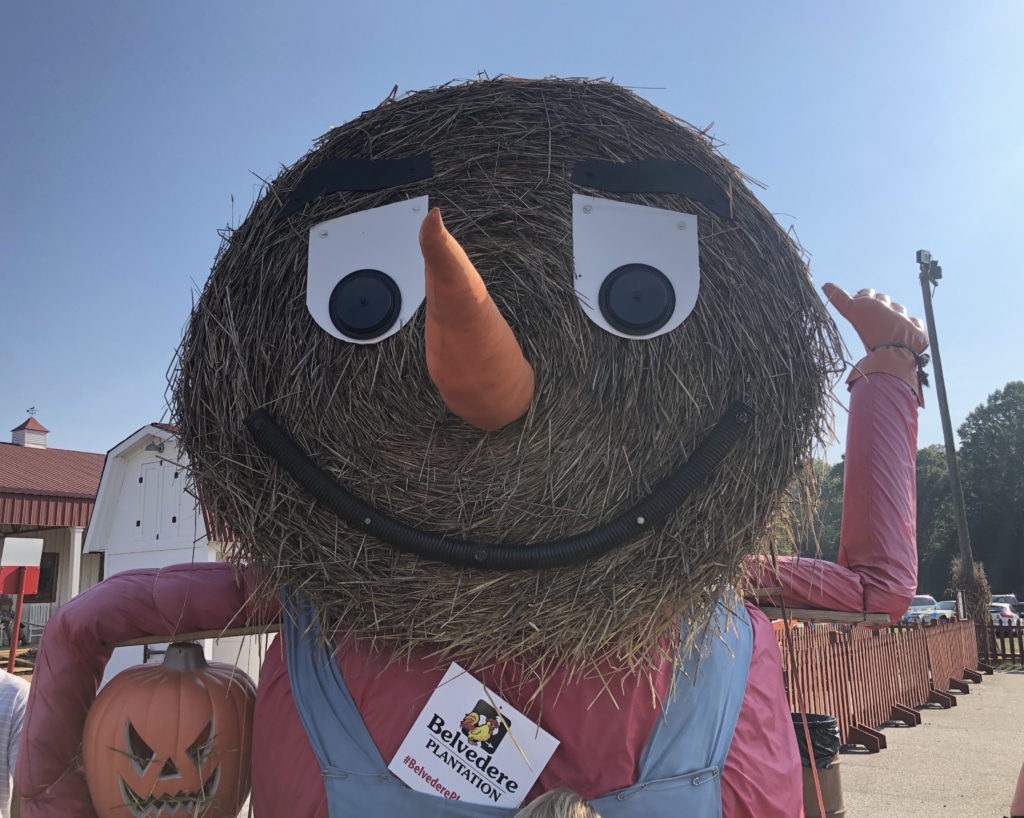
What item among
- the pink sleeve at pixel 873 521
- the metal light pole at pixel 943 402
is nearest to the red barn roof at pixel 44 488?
the pink sleeve at pixel 873 521

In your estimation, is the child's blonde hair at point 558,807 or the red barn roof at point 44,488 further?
the red barn roof at point 44,488

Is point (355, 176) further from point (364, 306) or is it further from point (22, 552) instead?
point (22, 552)

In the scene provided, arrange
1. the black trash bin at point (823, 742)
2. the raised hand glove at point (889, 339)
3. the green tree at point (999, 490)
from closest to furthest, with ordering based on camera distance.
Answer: the raised hand glove at point (889, 339), the black trash bin at point (823, 742), the green tree at point (999, 490)

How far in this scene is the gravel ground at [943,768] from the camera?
Result: 17.1 feet

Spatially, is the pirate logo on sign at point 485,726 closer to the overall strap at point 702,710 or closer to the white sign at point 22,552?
the overall strap at point 702,710

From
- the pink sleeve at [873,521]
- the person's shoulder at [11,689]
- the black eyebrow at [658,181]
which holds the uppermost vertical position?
the black eyebrow at [658,181]

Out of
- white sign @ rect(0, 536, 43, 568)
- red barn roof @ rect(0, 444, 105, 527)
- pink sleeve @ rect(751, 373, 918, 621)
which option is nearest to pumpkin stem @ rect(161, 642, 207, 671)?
pink sleeve @ rect(751, 373, 918, 621)

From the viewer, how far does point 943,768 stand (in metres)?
6.33

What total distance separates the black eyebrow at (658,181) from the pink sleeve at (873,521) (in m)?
0.80

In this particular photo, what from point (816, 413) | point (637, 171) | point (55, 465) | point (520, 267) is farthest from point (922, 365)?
point (55, 465)

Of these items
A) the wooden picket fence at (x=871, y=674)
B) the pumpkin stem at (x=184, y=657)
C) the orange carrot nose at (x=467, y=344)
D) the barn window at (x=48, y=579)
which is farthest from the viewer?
the barn window at (x=48, y=579)

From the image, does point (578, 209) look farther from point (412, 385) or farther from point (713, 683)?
point (713, 683)

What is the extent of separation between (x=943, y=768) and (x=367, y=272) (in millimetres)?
6649

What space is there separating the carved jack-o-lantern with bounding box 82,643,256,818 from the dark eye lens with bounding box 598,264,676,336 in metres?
1.23
